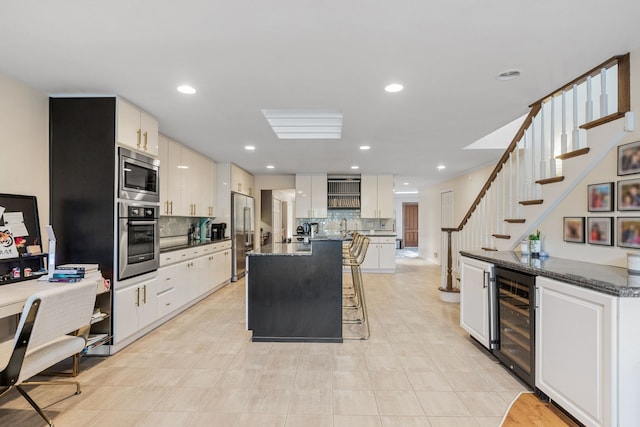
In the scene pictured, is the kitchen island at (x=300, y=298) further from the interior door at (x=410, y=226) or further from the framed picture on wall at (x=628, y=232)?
the interior door at (x=410, y=226)

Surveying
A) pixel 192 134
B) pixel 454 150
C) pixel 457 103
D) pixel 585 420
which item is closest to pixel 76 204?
pixel 192 134

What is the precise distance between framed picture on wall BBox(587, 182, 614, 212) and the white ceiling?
925mm

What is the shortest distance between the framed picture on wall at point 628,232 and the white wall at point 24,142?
464 cm

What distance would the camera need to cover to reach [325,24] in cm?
207

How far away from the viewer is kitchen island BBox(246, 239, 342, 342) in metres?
3.59

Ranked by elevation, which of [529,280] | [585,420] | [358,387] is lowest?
[358,387]

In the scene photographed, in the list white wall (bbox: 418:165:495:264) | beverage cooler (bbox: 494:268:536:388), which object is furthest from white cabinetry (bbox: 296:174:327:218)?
beverage cooler (bbox: 494:268:536:388)

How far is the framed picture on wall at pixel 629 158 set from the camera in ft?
7.95

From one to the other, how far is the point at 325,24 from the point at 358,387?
253 centimetres

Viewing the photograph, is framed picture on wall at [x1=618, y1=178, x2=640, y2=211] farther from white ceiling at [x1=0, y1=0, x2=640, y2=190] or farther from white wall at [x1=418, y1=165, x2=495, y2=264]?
white wall at [x1=418, y1=165, x2=495, y2=264]

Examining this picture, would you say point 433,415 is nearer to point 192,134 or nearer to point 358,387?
point 358,387

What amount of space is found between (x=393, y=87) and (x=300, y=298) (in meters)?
2.24

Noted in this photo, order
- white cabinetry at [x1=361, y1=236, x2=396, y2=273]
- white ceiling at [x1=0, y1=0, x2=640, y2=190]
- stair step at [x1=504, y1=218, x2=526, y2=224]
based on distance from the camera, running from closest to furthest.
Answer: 1. white ceiling at [x1=0, y1=0, x2=640, y2=190]
2. stair step at [x1=504, y1=218, x2=526, y2=224]
3. white cabinetry at [x1=361, y1=236, x2=396, y2=273]

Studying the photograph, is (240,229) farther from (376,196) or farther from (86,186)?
(86,186)
